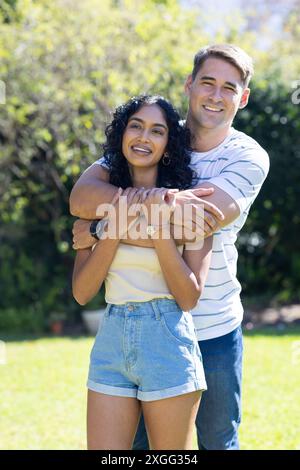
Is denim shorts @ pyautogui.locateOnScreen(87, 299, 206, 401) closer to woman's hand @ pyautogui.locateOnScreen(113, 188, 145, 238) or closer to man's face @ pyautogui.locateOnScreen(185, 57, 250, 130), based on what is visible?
woman's hand @ pyautogui.locateOnScreen(113, 188, 145, 238)

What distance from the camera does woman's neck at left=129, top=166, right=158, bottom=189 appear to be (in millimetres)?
2848

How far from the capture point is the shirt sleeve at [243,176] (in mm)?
2740

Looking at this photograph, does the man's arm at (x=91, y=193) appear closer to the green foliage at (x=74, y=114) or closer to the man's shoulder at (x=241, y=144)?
the man's shoulder at (x=241, y=144)

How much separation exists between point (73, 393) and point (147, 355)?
401 cm

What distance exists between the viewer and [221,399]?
2.95m

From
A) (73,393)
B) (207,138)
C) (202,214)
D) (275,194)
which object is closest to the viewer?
(202,214)

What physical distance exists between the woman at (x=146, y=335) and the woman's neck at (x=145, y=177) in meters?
0.11

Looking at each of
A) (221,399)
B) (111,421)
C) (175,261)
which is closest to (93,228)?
(175,261)

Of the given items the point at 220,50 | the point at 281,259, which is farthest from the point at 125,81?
the point at 220,50

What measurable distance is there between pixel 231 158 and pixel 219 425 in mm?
1033

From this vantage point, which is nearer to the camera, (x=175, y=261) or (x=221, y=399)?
(x=175, y=261)

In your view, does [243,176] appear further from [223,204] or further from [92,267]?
[92,267]

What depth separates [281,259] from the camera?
1126cm

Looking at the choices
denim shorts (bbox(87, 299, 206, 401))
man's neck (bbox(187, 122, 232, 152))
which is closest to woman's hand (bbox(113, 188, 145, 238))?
denim shorts (bbox(87, 299, 206, 401))
